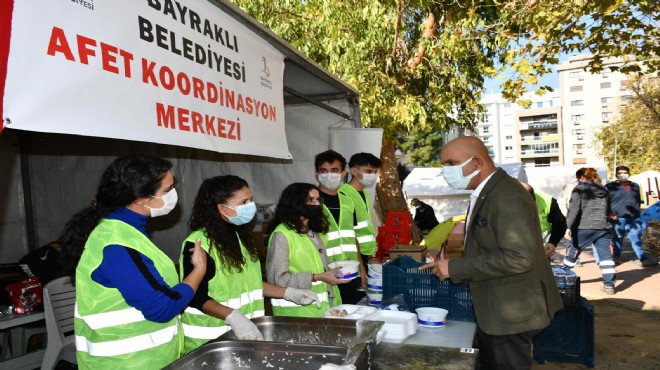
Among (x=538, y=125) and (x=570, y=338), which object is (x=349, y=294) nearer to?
(x=570, y=338)

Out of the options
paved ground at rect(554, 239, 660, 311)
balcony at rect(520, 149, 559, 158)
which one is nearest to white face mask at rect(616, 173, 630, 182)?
paved ground at rect(554, 239, 660, 311)

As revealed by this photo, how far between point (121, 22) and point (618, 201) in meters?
9.58

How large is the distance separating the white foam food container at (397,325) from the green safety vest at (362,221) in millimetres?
1984

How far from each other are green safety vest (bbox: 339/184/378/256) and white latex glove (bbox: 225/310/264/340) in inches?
98.9

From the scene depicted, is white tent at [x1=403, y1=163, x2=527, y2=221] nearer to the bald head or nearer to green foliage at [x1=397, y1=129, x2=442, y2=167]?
the bald head

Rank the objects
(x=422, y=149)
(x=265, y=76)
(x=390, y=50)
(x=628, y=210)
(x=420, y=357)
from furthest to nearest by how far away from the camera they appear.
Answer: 1. (x=422, y=149)
2. (x=390, y=50)
3. (x=628, y=210)
4. (x=265, y=76)
5. (x=420, y=357)

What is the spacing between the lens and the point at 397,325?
2.50 meters

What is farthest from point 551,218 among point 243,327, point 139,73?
point 139,73

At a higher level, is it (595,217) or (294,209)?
(294,209)

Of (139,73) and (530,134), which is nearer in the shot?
(139,73)

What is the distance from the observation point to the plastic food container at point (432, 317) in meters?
2.80

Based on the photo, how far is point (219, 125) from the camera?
10.3 ft

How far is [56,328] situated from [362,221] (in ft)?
8.89

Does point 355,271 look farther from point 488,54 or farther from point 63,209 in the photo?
point 488,54
